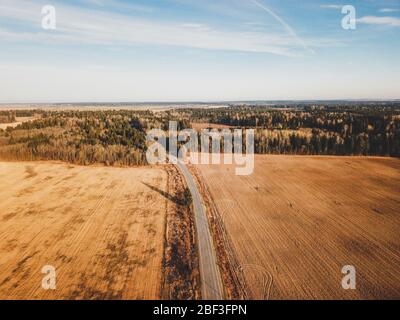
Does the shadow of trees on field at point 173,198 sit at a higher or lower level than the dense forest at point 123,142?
lower

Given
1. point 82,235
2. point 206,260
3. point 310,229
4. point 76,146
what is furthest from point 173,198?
point 76,146

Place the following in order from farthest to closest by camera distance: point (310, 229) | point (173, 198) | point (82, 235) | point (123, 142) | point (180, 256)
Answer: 1. point (123, 142)
2. point (173, 198)
3. point (310, 229)
4. point (82, 235)
5. point (180, 256)

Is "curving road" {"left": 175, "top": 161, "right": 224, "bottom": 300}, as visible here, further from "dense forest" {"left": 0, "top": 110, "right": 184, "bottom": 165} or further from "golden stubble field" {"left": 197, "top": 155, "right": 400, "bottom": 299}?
"dense forest" {"left": 0, "top": 110, "right": 184, "bottom": 165}

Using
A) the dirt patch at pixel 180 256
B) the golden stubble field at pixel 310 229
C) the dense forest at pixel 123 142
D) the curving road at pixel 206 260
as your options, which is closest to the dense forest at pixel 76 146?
the dense forest at pixel 123 142

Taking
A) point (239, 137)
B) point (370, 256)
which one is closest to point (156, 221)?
point (370, 256)

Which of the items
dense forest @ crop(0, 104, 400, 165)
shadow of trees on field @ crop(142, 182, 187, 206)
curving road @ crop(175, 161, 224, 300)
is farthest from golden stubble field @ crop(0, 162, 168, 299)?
dense forest @ crop(0, 104, 400, 165)

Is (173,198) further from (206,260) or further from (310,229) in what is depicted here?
(310,229)

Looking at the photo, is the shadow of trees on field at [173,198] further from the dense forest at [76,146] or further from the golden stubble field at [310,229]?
the dense forest at [76,146]
